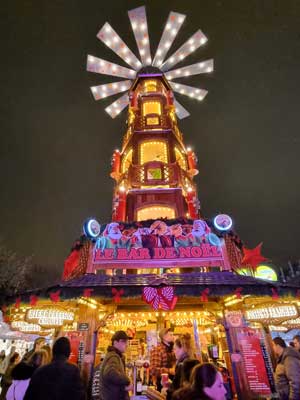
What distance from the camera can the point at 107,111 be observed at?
24109mm

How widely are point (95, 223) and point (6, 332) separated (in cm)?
906

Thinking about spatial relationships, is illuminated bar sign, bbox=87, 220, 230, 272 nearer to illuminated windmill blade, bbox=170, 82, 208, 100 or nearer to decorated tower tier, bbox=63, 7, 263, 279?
decorated tower tier, bbox=63, 7, 263, 279

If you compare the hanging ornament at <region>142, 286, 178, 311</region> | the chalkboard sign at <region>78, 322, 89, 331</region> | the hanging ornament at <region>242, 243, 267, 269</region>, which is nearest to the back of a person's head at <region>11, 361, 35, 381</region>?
the hanging ornament at <region>142, 286, 178, 311</region>

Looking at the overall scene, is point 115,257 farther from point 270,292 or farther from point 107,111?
point 107,111

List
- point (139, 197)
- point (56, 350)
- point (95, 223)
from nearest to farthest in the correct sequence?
point (56, 350)
point (95, 223)
point (139, 197)

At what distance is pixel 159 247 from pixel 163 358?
184 inches

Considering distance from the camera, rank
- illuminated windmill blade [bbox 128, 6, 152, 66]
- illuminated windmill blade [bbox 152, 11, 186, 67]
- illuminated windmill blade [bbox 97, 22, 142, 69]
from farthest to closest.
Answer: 1. illuminated windmill blade [bbox 97, 22, 142, 69]
2. illuminated windmill blade [bbox 152, 11, 186, 67]
3. illuminated windmill blade [bbox 128, 6, 152, 66]

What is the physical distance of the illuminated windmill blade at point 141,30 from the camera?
19.9 metres

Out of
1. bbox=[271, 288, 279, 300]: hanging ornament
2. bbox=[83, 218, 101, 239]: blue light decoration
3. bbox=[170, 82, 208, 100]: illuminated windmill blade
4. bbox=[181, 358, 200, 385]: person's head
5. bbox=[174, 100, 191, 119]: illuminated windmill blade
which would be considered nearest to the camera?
bbox=[181, 358, 200, 385]: person's head

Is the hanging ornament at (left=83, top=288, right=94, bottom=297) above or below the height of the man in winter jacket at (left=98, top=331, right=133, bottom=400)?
above

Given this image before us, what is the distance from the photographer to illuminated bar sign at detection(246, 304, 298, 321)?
778 centimetres

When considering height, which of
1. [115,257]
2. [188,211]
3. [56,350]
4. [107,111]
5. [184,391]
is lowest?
[184,391]

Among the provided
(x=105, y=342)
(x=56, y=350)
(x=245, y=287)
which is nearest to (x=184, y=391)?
(x=56, y=350)

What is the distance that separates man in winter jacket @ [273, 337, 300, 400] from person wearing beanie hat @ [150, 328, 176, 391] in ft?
8.43
